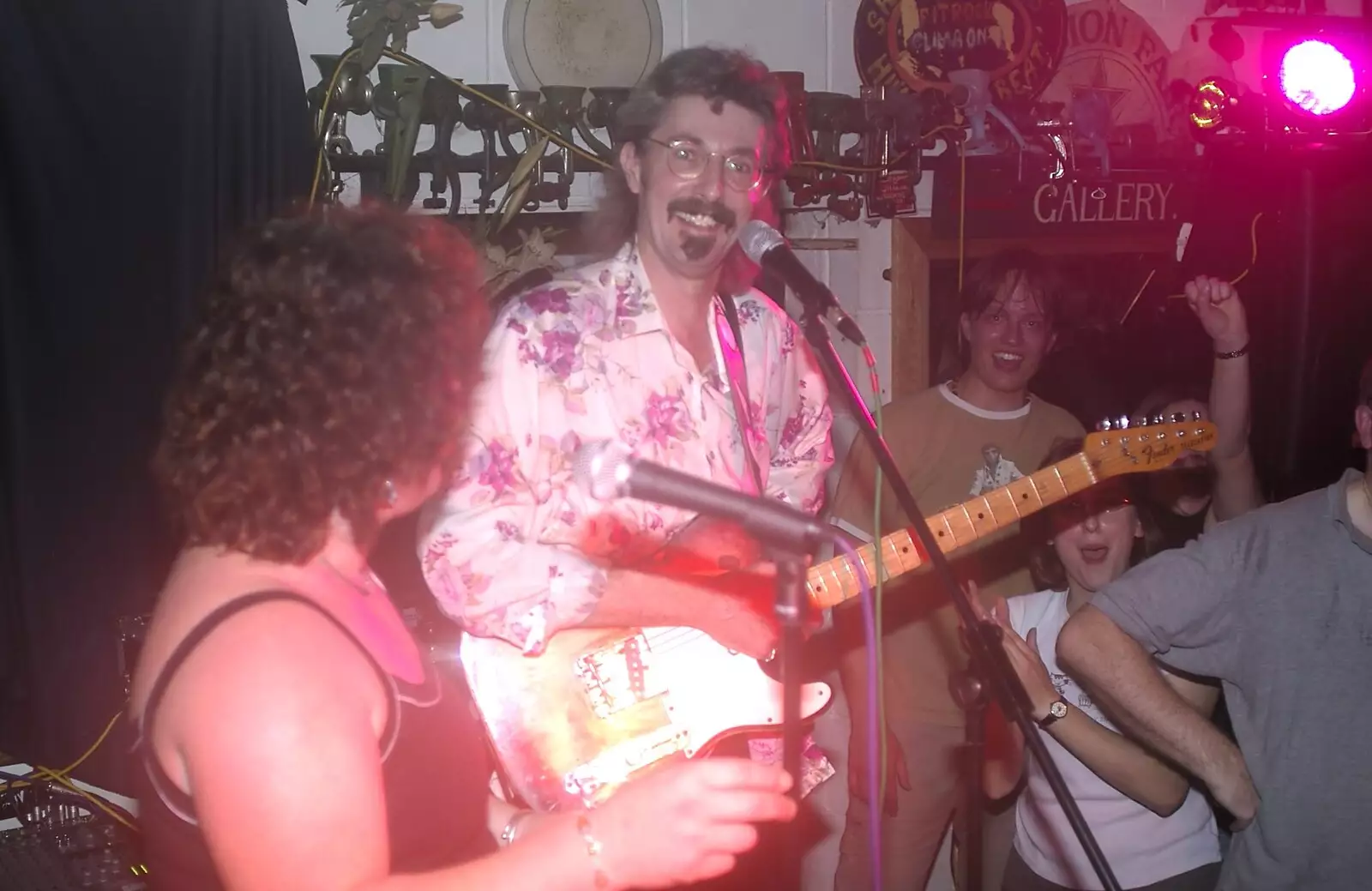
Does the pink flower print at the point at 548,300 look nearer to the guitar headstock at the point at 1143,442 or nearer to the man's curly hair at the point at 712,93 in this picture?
the man's curly hair at the point at 712,93

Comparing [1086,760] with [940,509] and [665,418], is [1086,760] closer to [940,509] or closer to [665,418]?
[940,509]

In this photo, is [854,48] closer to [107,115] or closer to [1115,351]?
[1115,351]

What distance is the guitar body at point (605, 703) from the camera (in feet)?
6.15

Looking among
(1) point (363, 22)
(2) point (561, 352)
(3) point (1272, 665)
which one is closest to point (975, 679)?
(3) point (1272, 665)

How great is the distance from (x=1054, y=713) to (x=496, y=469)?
1.12m

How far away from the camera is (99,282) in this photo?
7.08ft

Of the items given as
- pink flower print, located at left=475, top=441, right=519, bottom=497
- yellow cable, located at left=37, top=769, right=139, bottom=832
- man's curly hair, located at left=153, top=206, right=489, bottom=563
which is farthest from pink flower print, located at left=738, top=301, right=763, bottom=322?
yellow cable, located at left=37, top=769, right=139, bottom=832

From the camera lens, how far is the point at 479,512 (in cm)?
181

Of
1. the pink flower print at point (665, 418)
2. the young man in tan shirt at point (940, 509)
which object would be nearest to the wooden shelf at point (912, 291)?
the young man in tan shirt at point (940, 509)

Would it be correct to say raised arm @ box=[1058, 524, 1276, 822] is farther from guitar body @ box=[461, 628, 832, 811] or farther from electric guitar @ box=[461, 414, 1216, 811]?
guitar body @ box=[461, 628, 832, 811]

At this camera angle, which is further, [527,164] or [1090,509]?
[527,164]

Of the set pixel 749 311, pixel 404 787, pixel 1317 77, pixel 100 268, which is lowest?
pixel 404 787

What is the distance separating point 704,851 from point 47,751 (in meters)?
1.80

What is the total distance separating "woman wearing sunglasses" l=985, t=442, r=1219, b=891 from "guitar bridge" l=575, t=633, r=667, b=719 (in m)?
0.69
